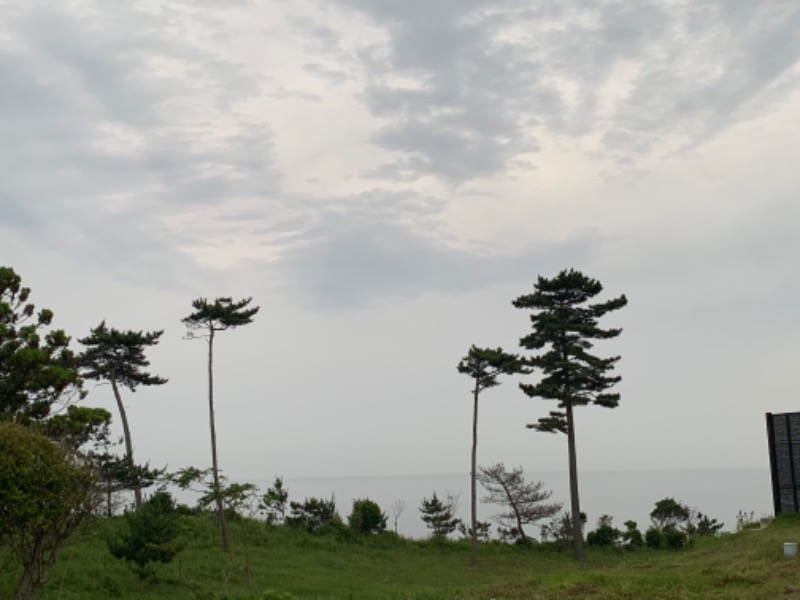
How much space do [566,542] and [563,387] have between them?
340 inches

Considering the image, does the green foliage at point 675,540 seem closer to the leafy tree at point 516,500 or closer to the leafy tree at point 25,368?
the leafy tree at point 516,500

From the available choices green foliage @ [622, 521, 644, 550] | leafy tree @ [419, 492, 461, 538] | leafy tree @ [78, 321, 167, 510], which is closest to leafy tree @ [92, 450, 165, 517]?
leafy tree @ [78, 321, 167, 510]

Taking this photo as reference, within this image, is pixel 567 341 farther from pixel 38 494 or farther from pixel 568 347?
pixel 38 494

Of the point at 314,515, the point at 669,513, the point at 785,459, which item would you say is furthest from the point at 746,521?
the point at 314,515

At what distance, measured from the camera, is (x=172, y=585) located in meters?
21.3

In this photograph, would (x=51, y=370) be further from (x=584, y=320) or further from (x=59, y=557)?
(x=584, y=320)

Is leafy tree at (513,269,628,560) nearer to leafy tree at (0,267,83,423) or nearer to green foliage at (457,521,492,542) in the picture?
green foliage at (457,521,492,542)

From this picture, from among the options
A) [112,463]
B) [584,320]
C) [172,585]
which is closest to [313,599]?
[172,585]

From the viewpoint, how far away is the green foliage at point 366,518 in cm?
→ 3519

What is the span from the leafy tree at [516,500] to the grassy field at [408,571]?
3.16m

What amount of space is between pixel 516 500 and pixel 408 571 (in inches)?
550

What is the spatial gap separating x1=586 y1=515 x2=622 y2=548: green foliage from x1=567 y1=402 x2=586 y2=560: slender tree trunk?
220cm

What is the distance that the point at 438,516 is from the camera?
3922 cm

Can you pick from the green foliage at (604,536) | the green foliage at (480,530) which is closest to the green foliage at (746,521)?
the green foliage at (604,536)
